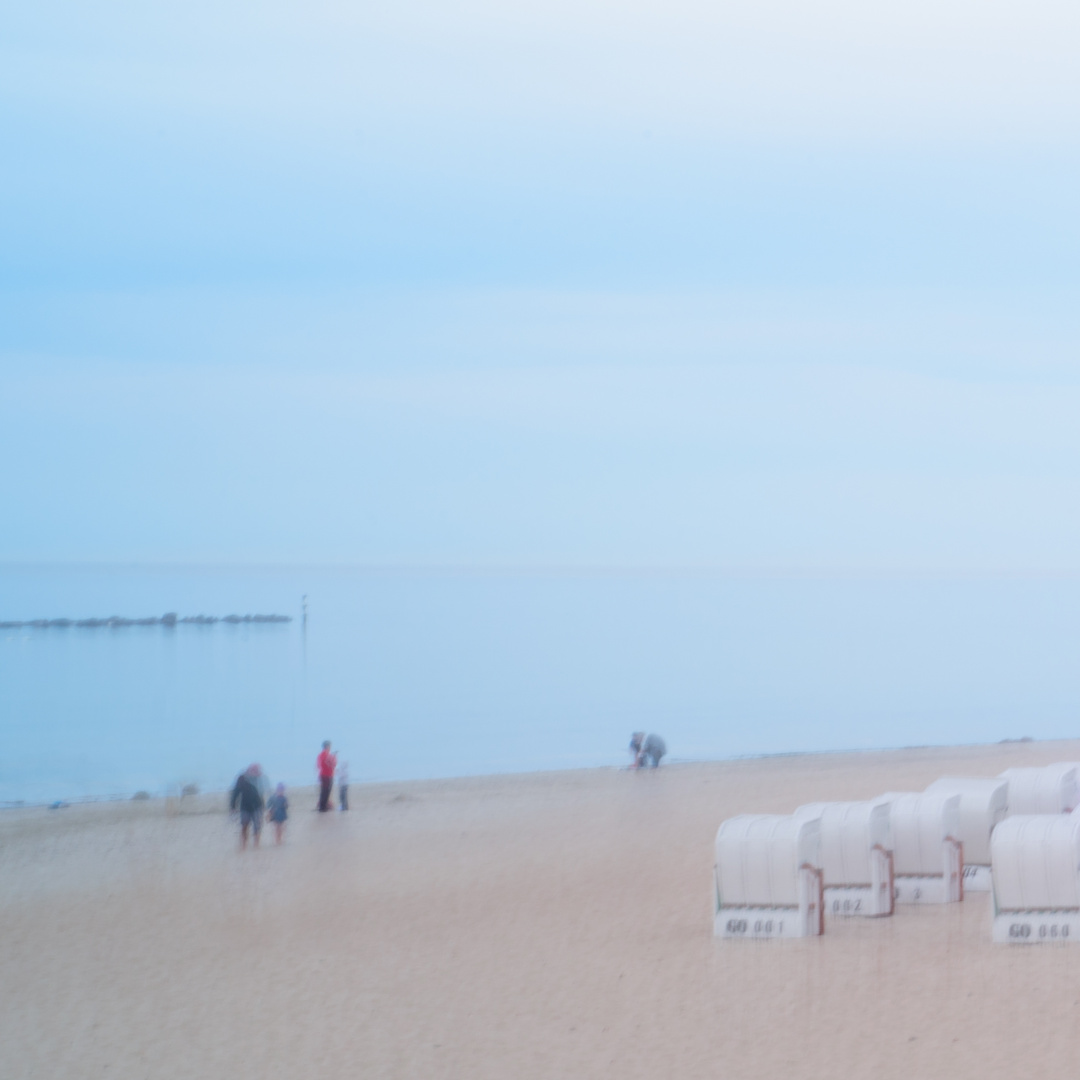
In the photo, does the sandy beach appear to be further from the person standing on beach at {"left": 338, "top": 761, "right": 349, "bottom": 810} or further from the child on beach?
the person standing on beach at {"left": 338, "top": 761, "right": 349, "bottom": 810}

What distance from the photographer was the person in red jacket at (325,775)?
987 inches

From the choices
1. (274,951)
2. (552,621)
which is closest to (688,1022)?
(274,951)

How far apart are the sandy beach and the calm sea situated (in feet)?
66.0

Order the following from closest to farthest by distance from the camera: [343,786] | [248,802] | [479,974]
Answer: [479,974] → [248,802] → [343,786]

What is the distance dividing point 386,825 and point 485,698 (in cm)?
4264

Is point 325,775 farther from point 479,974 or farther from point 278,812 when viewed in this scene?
point 479,974

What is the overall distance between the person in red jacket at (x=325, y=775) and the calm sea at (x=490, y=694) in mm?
13052

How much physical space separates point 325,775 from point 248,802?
447cm

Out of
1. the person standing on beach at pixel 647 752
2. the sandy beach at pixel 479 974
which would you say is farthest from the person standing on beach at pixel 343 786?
the person standing on beach at pixel 647 752

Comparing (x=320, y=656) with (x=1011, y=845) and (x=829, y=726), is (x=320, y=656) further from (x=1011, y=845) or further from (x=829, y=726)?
(x=1011, y=845)

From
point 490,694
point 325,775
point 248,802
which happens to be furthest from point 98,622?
point 248,802

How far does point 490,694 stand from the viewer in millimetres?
68562

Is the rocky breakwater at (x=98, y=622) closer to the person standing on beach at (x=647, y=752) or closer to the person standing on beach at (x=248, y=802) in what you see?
the person standing on beach at (x=647, y=752)

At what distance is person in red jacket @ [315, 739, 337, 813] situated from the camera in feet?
82.2
